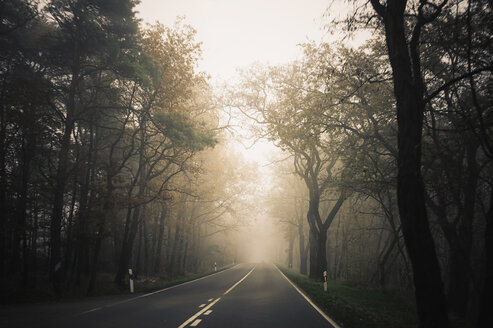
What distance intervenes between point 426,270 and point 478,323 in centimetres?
98

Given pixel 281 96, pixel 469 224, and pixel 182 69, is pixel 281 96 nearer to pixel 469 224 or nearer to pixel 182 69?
pixel 182 69

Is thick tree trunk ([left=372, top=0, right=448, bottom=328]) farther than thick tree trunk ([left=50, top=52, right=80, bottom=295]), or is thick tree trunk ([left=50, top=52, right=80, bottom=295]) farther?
thick tree trunk ([left=50, top=52, right=80, bottom=295])

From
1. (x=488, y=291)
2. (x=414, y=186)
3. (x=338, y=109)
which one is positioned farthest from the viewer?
(x=338, y=109)

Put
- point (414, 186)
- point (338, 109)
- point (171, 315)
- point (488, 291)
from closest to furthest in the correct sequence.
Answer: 1. point (488, 291)
2. point (414, 186)
3. point (171, 315)
4. point (338, 109)

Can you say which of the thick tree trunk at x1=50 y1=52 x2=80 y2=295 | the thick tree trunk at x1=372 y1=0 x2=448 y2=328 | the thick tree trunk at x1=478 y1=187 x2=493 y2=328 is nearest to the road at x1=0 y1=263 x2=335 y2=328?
the thick tree trunk at x1=372 y1=0 x2=448 y2=328

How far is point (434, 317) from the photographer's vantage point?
15.9 ft

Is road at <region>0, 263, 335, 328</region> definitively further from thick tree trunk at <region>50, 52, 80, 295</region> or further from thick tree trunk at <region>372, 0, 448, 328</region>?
thick tree trunk at <region>50, 52, 80, 295</region>

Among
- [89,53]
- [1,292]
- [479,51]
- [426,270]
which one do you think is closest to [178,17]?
[89,53]

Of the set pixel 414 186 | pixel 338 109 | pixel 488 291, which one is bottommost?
pixel 488 291

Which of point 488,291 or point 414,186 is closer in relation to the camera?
point 488,291

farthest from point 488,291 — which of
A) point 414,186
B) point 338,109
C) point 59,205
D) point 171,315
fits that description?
point 59,205

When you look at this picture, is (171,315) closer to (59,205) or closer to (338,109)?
(59,205)

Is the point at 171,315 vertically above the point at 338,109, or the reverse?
the point at 338,109

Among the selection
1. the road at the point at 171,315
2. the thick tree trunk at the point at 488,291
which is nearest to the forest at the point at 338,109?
the thick tree trunk at the point at 488,291
